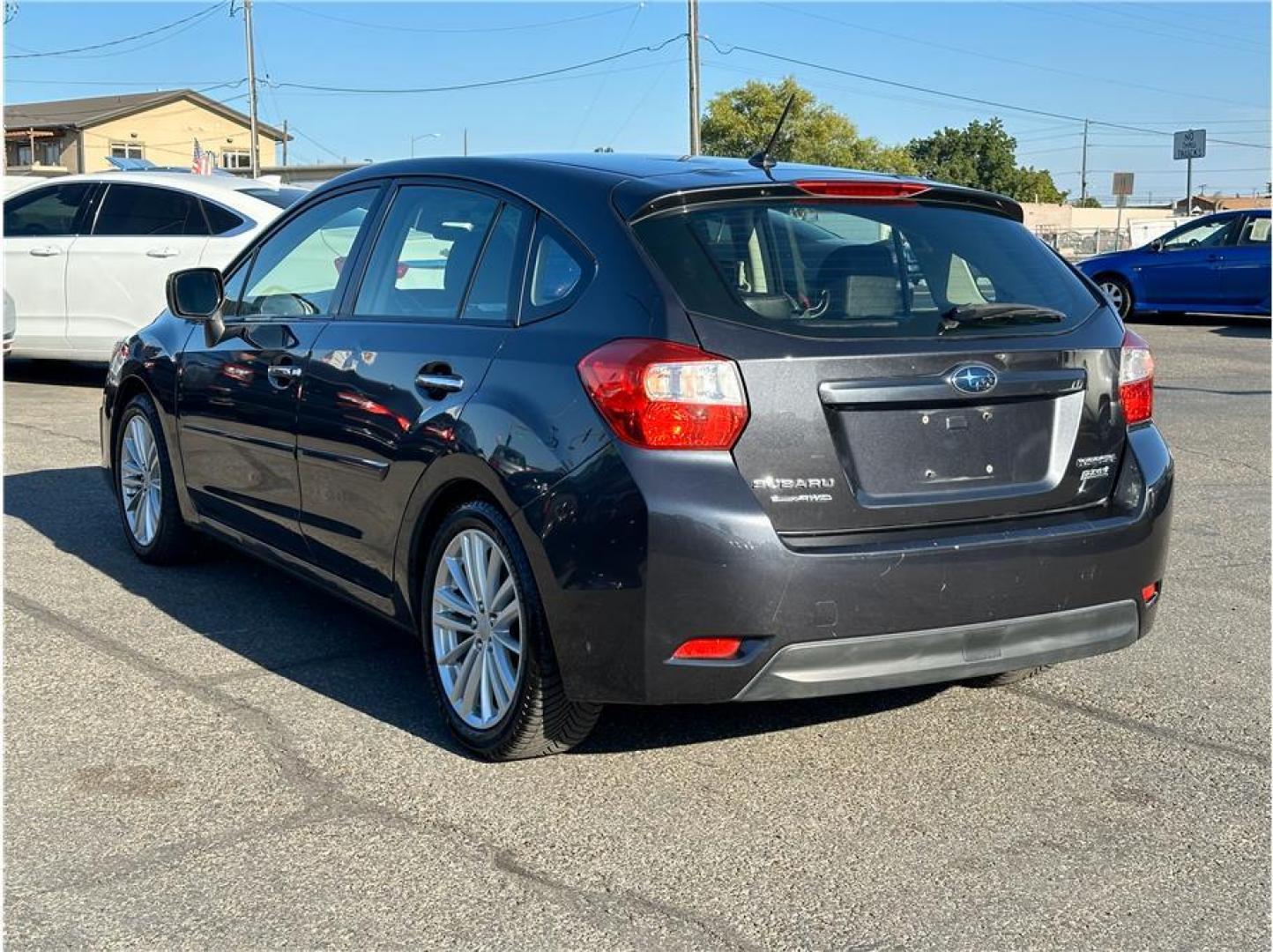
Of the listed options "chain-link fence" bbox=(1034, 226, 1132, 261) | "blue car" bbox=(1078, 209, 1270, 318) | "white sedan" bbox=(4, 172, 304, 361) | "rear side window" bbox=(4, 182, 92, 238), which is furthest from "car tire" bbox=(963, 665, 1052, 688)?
"chain-link fence" bbox=(1034, 226, 1132, 261)

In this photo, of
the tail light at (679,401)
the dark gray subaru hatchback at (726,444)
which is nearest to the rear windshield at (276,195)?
the dark gray subaru hatchback at (726,444)

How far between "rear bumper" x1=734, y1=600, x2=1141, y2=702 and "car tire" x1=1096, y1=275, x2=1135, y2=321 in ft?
57.6

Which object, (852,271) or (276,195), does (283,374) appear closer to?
(852,271)

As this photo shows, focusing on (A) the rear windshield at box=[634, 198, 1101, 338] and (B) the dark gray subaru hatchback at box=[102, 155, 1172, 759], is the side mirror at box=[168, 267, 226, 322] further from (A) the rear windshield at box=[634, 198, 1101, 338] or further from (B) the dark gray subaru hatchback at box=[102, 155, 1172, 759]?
(A) the rear windshield at box=[634, 198, 1101, 338]

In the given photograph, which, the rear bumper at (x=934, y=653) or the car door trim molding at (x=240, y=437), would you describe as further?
the car door trim molding at (x=240, y=437)

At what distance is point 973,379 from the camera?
411cm

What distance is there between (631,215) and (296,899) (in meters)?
1.92

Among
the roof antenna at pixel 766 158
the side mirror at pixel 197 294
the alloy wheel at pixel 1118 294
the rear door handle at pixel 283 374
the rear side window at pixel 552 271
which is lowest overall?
the alloy wheel at pixel 1118 294

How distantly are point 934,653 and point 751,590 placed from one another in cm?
56

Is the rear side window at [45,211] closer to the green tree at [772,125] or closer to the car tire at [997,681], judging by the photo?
the car tire at [997,681]

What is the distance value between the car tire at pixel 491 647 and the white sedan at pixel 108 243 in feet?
26.3

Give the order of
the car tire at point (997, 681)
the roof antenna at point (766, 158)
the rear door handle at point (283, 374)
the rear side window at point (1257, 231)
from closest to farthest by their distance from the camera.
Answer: the roof antenna at point (766, 158) < the car tire at point (997, 681) < the rear door handle at point (283, 374) < the rear side window at point (1257, 231)

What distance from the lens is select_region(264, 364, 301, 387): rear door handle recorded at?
5336mm

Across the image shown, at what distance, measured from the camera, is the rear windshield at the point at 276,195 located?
12531 millimetres
